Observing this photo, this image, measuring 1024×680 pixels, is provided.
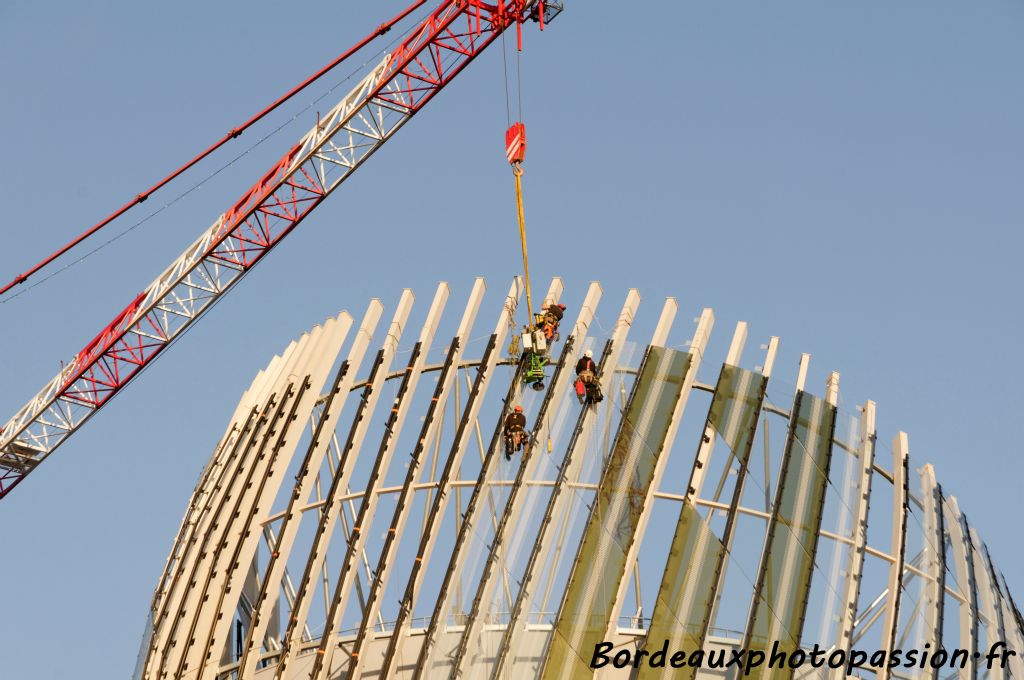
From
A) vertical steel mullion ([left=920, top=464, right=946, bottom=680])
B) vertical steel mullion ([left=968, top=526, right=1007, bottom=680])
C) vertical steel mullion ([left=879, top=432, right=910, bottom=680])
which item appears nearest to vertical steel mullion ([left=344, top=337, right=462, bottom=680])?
vertical steel mullion ([left=879, top=432, right=910, bottom=680])

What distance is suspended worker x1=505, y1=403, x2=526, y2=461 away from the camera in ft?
144

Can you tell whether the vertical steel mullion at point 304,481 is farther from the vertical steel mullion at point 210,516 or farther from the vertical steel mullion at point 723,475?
the vertical steel mullion at point 723,475

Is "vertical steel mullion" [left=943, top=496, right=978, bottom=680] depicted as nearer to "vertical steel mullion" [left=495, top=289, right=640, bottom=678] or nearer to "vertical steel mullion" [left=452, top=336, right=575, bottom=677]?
"vertical steel mullion" [left=495, top=289, right=640, bottom=678]

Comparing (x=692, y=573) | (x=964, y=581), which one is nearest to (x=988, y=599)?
(x=964, y=581)

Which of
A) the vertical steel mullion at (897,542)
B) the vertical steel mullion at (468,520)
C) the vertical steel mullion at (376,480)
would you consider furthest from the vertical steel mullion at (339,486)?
the vertical steel mullion at (897,542)

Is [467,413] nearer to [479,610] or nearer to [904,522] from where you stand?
[479,610]

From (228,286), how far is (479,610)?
38.9 meters

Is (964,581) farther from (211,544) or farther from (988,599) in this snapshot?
(211,544)

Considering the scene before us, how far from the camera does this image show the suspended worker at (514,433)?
4400 centimetres

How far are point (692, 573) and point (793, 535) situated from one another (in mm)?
3004

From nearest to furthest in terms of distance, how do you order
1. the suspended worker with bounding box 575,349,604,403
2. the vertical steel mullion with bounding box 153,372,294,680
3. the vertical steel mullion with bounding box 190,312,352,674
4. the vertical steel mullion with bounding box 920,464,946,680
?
the vertical steel mullion with bounding box 920,464,946,680 → the vertical steel mullion with bounding box 190,312,352,674 → the suspended worker with bounding box 575,349,604,403 → the vertical steel mullion with bounding box 153,372,294,680

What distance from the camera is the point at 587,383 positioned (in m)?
44.8

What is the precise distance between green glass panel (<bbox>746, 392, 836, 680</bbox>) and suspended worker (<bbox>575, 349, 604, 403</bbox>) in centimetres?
541

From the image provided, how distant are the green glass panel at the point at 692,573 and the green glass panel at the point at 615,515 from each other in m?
1.21
